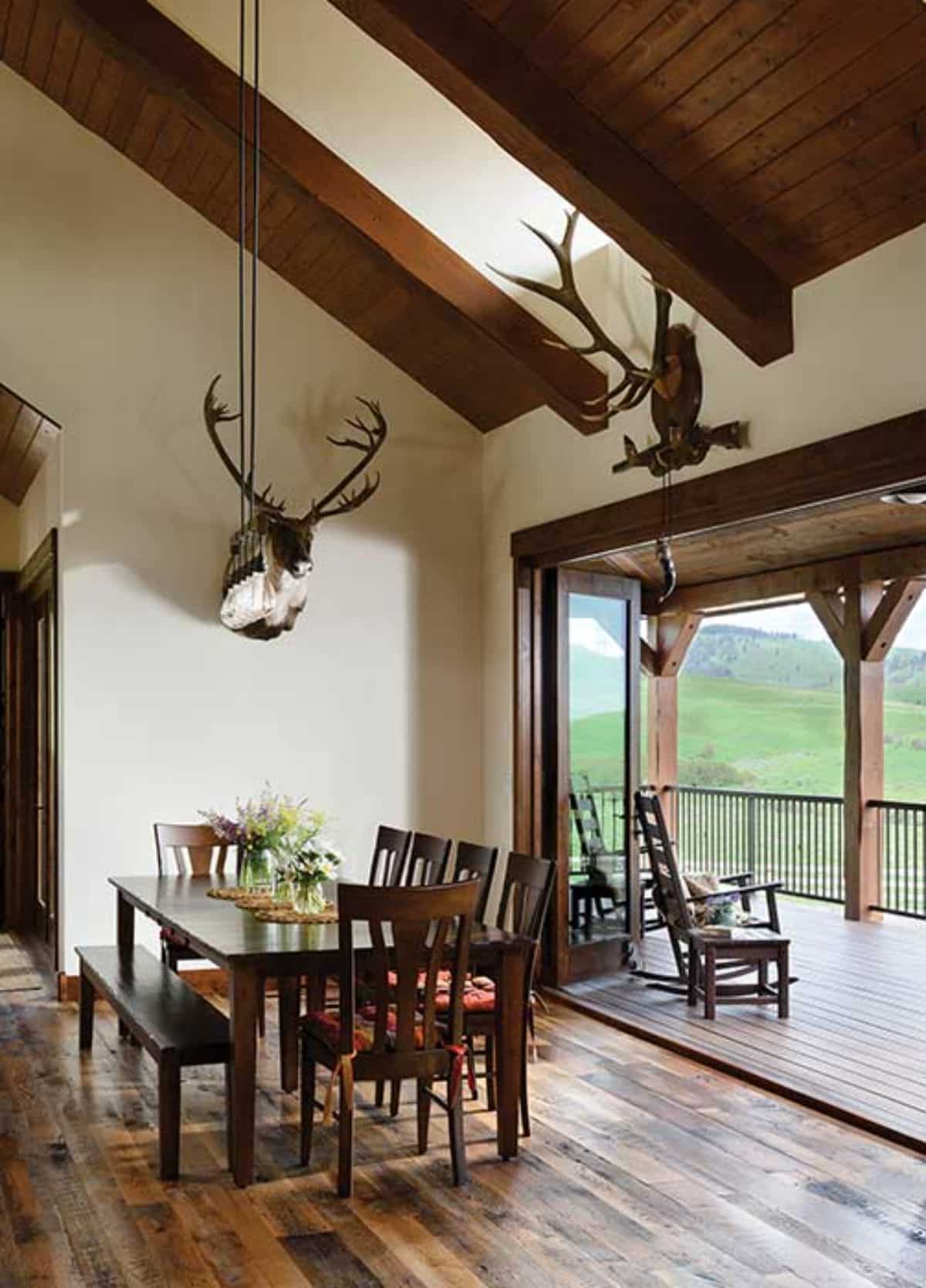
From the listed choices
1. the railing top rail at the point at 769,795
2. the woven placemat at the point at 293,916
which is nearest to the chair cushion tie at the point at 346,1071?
the woven placemat at the point at 293,916

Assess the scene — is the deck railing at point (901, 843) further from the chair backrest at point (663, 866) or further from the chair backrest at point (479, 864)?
the chair backrest at point (479, 864)

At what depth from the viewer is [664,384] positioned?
5770 millimetres

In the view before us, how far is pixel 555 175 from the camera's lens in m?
4.93

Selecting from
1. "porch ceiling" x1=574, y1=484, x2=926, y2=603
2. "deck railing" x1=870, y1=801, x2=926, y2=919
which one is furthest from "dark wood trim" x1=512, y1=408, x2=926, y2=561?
"deck railing" x1=870, y1=801, x2=926, y2=919

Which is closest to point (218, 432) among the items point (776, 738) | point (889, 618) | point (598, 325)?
point (598, 325)

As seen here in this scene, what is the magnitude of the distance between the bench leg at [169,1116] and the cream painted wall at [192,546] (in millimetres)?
2833

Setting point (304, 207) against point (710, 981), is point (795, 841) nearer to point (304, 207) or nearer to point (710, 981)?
point (710, 981)

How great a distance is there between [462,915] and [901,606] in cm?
627

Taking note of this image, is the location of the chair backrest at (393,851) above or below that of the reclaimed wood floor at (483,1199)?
above

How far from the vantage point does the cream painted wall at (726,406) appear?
462cm

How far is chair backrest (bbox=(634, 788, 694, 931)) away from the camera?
669 cm

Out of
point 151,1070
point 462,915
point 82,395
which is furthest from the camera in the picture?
point 82,395

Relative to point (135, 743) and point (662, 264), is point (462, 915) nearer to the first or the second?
point (662, 264)

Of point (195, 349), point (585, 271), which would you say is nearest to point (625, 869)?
point (585, 271)
